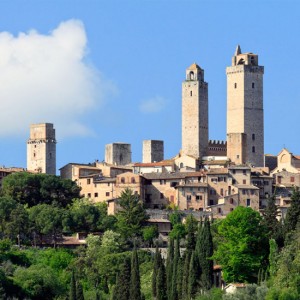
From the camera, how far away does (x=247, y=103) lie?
112875mm

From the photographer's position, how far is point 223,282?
76688 millimetres

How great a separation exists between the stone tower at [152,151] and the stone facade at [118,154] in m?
1.25

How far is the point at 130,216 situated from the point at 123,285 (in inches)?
651

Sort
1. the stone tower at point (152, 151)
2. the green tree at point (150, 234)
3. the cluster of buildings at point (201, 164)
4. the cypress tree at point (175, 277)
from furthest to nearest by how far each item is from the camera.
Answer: the stone tower at point (152, 151) → the cluster of buildings at point (201, 164) → the green tree at point (150, 234) → the cypress tree at point (175, 277)

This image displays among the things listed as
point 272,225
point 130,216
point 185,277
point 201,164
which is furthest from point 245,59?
point 185,277

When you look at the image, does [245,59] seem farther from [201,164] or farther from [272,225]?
[272,225]

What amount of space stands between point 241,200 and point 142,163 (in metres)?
12.3

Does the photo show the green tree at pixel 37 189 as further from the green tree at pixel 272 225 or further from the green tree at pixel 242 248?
the green tree at pixel 242 248

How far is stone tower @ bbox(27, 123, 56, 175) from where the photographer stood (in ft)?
378

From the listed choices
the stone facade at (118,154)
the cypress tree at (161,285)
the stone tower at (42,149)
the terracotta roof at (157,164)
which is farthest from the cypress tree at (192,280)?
the stone tower at (42,149)

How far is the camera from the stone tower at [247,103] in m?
111

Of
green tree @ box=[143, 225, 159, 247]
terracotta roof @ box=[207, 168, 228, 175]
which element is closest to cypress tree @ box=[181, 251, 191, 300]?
green tree @ box=[143, 225, 159, 247]

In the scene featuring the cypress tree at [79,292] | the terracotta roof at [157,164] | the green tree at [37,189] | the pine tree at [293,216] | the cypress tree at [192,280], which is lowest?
the cypress tree at [79,292]

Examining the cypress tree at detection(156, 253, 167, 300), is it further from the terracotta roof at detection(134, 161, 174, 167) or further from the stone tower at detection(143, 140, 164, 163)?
the stone tower at detection(143, 140, 164, 163)
